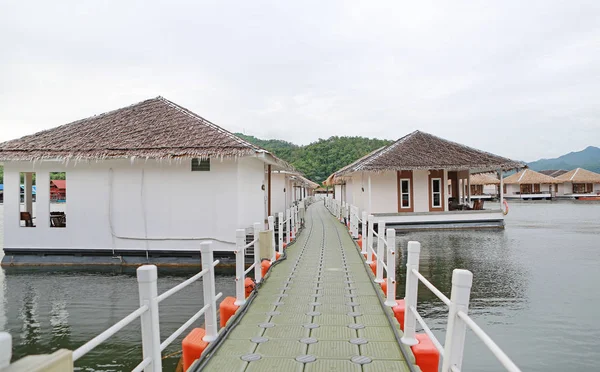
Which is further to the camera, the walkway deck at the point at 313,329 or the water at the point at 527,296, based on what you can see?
the water at the point at 527,296

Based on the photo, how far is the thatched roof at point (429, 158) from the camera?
1773 cm

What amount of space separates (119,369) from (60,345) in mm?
1338

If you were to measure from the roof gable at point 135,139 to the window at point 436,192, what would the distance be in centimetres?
1196

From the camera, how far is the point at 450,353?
2.54 m

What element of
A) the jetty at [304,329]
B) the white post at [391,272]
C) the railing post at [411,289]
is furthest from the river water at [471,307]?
the railing post at [411,289]

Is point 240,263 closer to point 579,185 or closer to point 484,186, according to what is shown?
point 484,186

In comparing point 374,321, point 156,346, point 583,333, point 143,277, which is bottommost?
point 583,333

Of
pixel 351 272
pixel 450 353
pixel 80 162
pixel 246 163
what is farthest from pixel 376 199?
pixel 450 353

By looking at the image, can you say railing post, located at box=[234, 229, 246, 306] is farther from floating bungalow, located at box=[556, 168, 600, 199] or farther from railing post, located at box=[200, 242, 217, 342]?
floating bungalow, located at box=[556, 168, 600, 199]

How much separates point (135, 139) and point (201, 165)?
6.47 feet

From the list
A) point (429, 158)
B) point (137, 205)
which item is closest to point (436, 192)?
point (429, 158)

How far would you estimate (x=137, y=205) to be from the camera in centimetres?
1056

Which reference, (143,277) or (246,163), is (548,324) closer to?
(143,277)

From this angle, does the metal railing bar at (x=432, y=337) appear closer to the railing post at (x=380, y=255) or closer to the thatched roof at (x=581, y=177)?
the railing post at (x=380, y=255)
